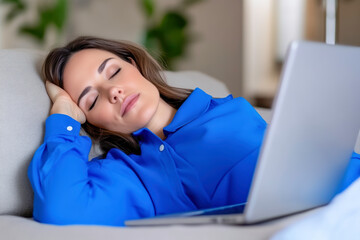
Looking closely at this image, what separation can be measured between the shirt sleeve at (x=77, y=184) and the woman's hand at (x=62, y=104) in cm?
4

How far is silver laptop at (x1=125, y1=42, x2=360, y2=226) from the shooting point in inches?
29.9

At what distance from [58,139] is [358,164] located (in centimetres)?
81

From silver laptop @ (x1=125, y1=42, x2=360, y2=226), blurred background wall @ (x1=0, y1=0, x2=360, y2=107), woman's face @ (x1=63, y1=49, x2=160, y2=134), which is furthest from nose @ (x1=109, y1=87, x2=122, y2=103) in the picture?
blurred background wall @ (x1=0, y1=0, x2=360, y2=107)

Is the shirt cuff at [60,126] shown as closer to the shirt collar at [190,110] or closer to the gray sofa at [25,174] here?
the gray sofa at [25,174]

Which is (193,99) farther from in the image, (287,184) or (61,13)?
(61,13)

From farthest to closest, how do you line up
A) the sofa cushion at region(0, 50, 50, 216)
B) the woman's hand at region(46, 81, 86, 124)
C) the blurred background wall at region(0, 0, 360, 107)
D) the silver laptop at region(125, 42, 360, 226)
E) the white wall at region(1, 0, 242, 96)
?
1. the white wall at region(1, 0, 242, 96)
2. the blurred background wall at region(0, 0, 360, 107)
3. the woman's hand at region(46, 81, 86, 124)
4. the sofa cushion at region(0, 50, 50, 216)
5. the silver laptop at region(125, 42, 360, 226)

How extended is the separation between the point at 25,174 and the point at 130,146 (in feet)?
1.09

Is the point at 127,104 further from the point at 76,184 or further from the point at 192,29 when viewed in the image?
the point at 192,29

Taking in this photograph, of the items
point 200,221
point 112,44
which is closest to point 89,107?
point 112,44

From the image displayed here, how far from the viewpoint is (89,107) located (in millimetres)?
1454

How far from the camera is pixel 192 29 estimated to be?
14.8 feet

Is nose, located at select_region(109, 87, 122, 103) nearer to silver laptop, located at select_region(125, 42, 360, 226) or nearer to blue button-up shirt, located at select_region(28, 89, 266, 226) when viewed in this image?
blue button-up shirt, located at select_region(28, 89, 266, 226)

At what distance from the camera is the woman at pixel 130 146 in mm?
1204

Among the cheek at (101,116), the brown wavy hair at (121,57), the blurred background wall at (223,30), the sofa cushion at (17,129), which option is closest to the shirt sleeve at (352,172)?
the brown wavy hair at (121,57)
